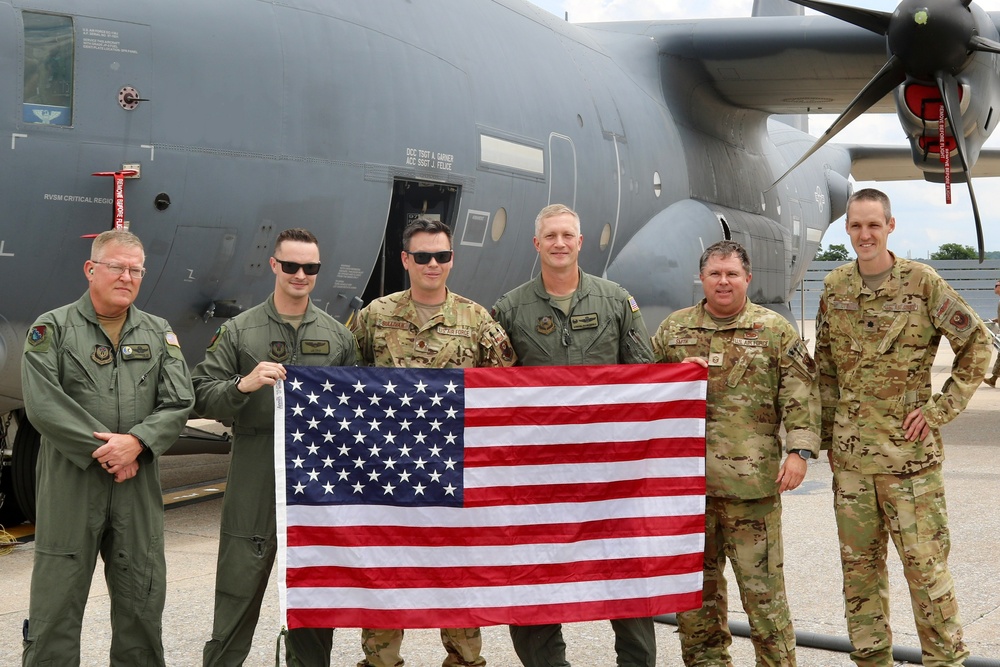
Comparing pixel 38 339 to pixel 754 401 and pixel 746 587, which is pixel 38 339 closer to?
pixel 754 401

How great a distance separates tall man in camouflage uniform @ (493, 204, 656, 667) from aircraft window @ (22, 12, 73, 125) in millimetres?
3153

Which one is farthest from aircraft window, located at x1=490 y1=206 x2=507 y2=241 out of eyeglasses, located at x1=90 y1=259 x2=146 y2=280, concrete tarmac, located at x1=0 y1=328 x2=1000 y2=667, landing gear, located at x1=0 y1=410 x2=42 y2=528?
eyeglasses, located at x1=90 y1=259 x2=146 y2=280

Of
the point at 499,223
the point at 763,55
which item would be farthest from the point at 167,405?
the point at 763,55

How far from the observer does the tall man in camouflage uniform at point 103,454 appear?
3943 millimetres

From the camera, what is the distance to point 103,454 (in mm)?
3932

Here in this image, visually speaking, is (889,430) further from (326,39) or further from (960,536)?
(326,39)

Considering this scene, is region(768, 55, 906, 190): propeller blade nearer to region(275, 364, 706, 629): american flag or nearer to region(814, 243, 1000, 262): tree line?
region(275, 364, 706, 629): american flag

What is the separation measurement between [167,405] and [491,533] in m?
1.46

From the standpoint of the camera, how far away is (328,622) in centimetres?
421

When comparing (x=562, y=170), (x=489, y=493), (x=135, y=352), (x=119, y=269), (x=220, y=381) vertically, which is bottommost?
(x=489, y=493)

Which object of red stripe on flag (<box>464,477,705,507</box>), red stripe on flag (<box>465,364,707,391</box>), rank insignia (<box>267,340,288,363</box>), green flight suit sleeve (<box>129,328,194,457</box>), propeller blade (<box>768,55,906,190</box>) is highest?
propeller blade (<box>768,55,906,190</box>)

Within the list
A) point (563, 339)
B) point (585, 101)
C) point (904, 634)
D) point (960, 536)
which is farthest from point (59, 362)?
point (585, 101)

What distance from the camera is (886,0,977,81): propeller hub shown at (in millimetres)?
8789

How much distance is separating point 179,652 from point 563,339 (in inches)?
93.5
